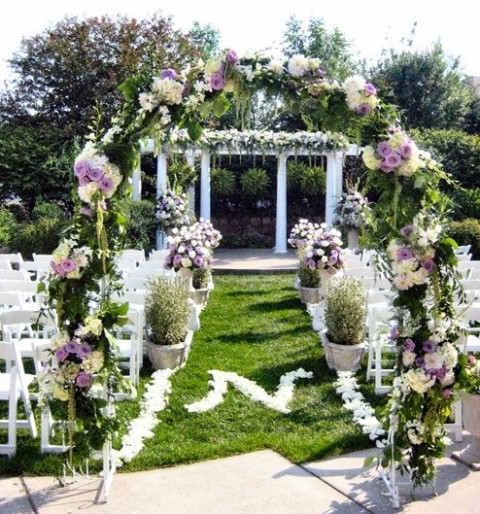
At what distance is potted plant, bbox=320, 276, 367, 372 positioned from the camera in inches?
A: 278

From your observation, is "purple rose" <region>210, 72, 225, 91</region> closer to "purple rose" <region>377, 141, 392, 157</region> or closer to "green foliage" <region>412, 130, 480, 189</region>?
"purple rose" <region>377, 141, 392, 157</region>

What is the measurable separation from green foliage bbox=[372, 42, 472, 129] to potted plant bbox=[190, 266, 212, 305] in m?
19.6

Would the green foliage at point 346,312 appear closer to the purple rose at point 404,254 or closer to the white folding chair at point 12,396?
the purple rose at point 404,254

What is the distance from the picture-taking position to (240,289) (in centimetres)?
1280

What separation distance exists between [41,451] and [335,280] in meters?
3.74

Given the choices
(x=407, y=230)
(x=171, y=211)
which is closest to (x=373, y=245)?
(x=407, y=230)

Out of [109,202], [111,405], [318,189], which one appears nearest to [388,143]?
[109,202]

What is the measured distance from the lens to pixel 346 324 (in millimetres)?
7098

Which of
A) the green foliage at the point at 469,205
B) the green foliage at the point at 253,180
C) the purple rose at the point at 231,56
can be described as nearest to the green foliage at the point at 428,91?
the green foliage at the point at 253,180

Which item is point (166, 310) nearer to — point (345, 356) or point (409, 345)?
point (345, 356)

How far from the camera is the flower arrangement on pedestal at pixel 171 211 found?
1612 cm

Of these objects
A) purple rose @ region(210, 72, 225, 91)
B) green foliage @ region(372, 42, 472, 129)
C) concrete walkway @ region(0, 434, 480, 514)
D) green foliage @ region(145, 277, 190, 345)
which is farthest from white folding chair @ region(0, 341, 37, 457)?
green foliage @ region(372, 42, 472, 129)

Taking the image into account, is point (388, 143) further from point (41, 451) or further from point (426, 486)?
point (41, 451)

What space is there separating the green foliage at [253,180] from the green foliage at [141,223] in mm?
4348
